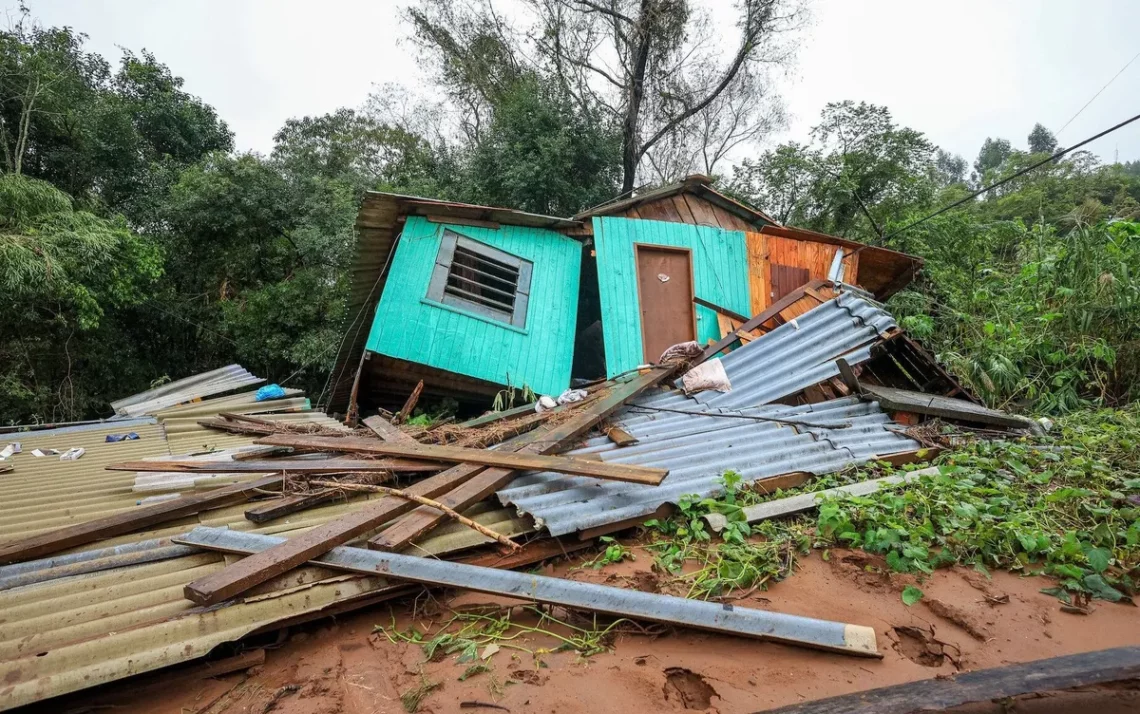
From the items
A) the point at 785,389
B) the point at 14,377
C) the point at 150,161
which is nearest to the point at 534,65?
the point at 150,161

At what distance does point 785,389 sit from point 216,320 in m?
17.3

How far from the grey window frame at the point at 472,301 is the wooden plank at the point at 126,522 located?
4.18 metres

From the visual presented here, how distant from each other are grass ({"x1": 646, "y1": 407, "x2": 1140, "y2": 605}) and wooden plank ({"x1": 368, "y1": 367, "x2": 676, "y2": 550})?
3.39ft

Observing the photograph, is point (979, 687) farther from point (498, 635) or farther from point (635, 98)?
point (635, 98)

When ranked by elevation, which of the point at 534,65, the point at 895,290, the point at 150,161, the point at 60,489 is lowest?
the point at 60,489

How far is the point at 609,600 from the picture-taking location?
216cm

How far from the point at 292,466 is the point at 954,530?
4.33 m

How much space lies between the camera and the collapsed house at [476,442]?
2100 mm

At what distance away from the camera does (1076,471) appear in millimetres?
3639

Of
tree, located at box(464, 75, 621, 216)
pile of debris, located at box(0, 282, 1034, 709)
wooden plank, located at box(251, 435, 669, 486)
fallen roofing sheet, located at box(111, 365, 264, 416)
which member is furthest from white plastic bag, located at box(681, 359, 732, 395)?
tree, located at box(464, 75, 621, 216)

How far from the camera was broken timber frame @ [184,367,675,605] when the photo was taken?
2.02 meters

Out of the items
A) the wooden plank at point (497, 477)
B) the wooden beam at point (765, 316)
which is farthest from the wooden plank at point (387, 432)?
the wooden beam at point (765, 316)

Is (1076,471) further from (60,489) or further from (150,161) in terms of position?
(150,161)

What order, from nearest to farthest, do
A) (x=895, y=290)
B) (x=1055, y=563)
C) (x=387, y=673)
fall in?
(x=387, y=673) → (x=1055, y=563) → (x=895, y=290)
